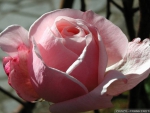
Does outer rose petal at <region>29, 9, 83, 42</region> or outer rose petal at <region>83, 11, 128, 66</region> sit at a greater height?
outer rose petal at <region>29, 9, 83, 42</region>

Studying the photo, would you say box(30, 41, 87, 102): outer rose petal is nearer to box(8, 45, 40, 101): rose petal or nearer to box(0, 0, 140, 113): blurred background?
box(8, 45, 40, 101): rose petal

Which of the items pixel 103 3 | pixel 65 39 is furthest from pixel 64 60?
pixel 103 3

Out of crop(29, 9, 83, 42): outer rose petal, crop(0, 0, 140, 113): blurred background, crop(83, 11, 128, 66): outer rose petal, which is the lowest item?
crop(0, 0, 140, 113): blurred background


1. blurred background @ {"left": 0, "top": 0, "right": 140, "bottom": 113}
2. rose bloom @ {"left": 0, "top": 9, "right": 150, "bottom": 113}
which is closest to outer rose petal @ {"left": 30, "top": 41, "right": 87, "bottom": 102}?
rose bloom @ {"left": 0, "top": 9, "right": 150, "bottom": 113}

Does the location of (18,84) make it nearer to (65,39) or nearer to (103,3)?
(65,39)

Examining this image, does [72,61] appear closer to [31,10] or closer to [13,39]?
[13,39]

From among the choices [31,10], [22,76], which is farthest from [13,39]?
[31,10]

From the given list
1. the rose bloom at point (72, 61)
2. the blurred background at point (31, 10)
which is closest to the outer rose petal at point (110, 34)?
the rose bloom at point (72, 61)

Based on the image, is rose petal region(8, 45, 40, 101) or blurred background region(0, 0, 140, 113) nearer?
rose petal region(8, 45, 40, 101)
